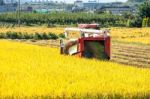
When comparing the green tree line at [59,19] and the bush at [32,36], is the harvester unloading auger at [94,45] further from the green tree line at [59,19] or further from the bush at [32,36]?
the green tree line at [59,19]

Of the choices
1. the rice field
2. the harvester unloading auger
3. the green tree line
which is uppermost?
the harvester unloading auger

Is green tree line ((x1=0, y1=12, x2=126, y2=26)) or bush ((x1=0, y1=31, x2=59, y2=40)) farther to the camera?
green tree line ((x1=0, y1=12, x2=126, y2=26))

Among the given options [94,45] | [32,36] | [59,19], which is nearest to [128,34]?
[32,36]

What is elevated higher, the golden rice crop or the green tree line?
the golden rice crop

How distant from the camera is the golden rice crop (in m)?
7.84

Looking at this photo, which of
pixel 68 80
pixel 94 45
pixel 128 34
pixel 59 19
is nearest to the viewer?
pixel 68 80

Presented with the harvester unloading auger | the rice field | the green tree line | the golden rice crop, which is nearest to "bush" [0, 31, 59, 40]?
the rice field

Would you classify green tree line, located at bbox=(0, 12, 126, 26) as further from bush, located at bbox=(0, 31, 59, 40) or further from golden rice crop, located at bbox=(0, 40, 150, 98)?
golden rice crop, located at bbox=(0, 40, 150, 98)

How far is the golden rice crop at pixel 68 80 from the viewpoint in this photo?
25.7ft

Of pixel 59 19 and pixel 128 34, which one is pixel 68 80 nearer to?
pixel 128 34

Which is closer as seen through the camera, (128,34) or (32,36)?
(32,36)

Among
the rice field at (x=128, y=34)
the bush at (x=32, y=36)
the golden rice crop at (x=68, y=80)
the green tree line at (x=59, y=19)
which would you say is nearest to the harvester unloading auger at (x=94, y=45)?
the golden rice crop at (x=68, y=80)

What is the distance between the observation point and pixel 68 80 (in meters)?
9.28

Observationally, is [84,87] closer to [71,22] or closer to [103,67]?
[103,67]
